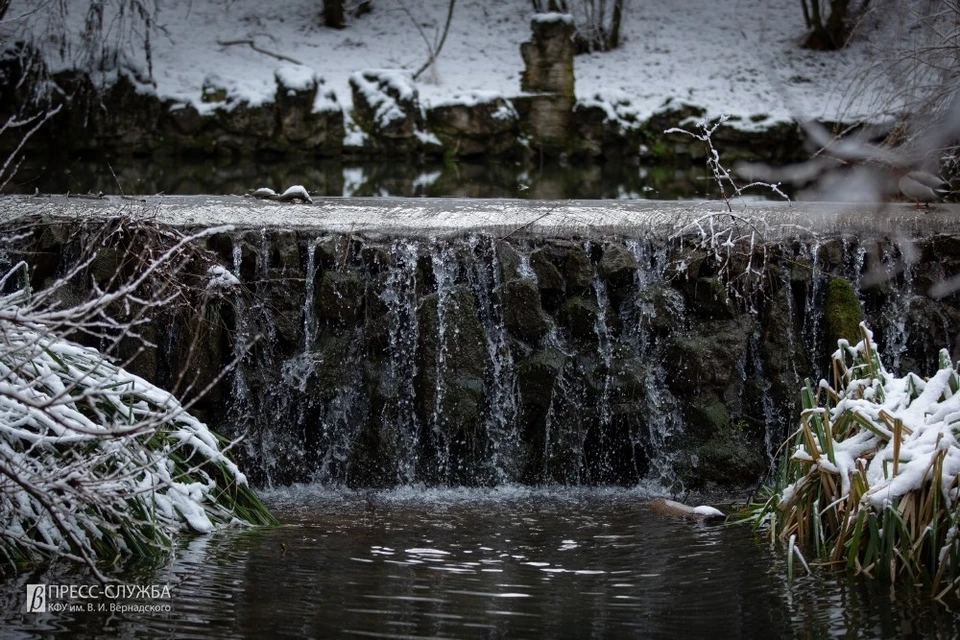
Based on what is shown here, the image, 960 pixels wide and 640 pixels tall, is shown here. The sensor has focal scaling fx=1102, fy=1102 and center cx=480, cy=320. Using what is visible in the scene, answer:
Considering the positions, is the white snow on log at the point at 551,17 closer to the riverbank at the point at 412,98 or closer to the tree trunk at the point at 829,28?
the riverbank at the point at 412,98

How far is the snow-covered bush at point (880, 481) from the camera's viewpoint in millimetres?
3871

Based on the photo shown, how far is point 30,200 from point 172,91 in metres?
7.92

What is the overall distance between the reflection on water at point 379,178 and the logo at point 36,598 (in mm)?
7143

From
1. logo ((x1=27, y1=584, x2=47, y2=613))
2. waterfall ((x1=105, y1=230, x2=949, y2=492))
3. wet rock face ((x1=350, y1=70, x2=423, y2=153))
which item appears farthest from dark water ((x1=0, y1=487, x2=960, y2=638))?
wet rock face ((x1=350, y1=70, x2=423, y2=153))

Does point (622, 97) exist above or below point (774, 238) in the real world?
above

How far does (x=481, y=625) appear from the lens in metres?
3.56

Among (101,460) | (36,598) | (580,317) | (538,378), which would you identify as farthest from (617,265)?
(36,598)

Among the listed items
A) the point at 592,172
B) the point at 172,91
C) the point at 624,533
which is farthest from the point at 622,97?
the point at 624,533

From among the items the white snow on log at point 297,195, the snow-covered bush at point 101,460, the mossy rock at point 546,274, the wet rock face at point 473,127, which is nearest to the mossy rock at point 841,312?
the mossy rock at point 546,274

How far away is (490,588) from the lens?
4004 millimetres

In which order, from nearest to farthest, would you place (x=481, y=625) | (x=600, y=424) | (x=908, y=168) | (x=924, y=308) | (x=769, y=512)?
(x=481, y=625)
(x=769, y=512)
(x=600, y=424)
(x=924, y=308)
(x=908, y=168)

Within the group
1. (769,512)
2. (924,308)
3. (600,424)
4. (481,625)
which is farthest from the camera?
(924,308)

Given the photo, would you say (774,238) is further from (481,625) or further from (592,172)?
(592,172)

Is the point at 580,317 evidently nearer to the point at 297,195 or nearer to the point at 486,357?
the point at 486,357
